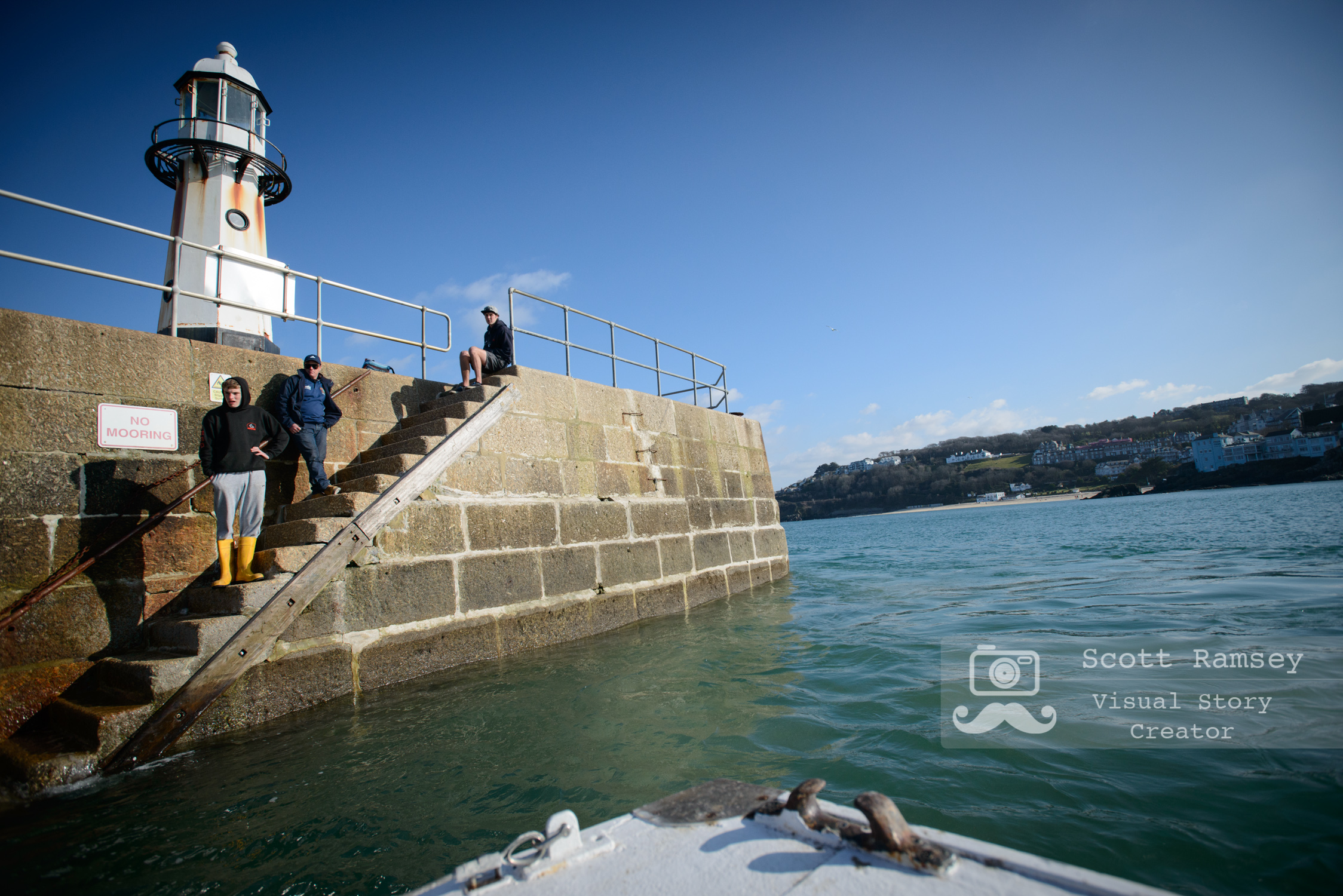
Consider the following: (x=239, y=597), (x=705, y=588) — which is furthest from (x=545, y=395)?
(x=705, y=588)

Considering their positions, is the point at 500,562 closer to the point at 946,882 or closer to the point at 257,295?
the point at 946,882

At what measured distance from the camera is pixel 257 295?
11086 mm

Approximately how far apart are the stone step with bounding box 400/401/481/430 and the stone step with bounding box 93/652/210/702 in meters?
3.25

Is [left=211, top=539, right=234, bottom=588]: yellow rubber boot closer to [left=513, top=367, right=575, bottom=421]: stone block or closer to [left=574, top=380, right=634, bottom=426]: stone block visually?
[left=513, top=367, right=575, bottom=421]: stone block

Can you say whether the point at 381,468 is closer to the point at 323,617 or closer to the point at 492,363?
the point at 323,617

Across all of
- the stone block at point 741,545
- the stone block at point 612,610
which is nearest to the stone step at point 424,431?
the stone block at point 612,610

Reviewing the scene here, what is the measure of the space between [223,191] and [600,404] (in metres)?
9.02

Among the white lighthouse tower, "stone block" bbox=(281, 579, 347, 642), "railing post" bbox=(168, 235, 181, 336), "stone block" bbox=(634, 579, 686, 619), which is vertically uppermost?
the white lighthouse tower

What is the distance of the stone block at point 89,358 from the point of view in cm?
472

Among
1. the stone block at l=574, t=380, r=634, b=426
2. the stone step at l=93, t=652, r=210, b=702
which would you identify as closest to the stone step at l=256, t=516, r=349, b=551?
the stone step at l=93, t=652, r=210, b=702

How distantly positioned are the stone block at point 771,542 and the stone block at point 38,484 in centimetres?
1043

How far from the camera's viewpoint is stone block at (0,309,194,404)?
472 centimetres

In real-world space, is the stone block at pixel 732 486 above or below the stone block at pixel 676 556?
above

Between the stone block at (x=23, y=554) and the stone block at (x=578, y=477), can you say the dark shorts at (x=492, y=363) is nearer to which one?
the stone block at (x=578, y=477)
